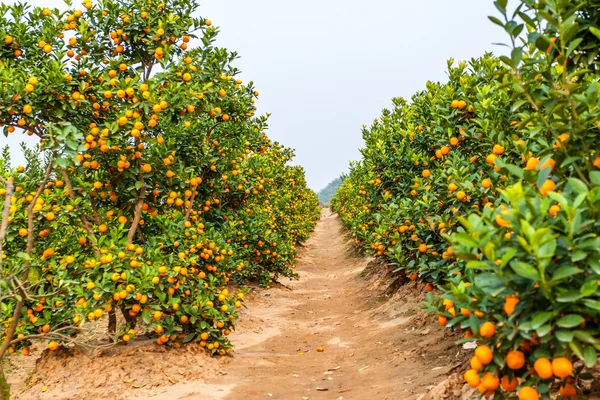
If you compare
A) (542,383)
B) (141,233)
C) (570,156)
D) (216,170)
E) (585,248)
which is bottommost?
(542,383)

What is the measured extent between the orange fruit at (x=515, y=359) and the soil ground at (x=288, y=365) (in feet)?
Answer: 6.12

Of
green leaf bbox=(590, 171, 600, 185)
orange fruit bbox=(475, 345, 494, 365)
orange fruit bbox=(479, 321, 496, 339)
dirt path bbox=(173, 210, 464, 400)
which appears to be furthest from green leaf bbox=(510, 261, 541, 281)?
dirt path bbox=(173, 210, 464, 400)

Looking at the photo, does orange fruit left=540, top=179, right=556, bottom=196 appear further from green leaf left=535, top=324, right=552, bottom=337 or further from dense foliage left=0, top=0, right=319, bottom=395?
dense foliage left=0, top=0, right=319, bottom=395

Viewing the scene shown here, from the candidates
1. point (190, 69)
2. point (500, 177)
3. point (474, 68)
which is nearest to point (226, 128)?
point (190, 69)

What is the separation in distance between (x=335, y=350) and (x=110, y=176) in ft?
14.5

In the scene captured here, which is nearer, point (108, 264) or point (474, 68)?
point (108, 264)

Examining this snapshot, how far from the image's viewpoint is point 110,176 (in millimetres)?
5926

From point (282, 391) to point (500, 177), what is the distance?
11.6 ft

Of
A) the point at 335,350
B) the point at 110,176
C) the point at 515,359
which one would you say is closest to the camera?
the point at 515,359

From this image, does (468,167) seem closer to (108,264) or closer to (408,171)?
(408,171)

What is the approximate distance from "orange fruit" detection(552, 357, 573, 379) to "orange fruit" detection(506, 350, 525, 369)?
0.15 meters

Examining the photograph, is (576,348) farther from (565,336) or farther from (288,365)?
Result: (288,365)

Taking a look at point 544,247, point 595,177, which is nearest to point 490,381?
point 544,247

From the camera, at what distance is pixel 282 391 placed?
5.16 m
